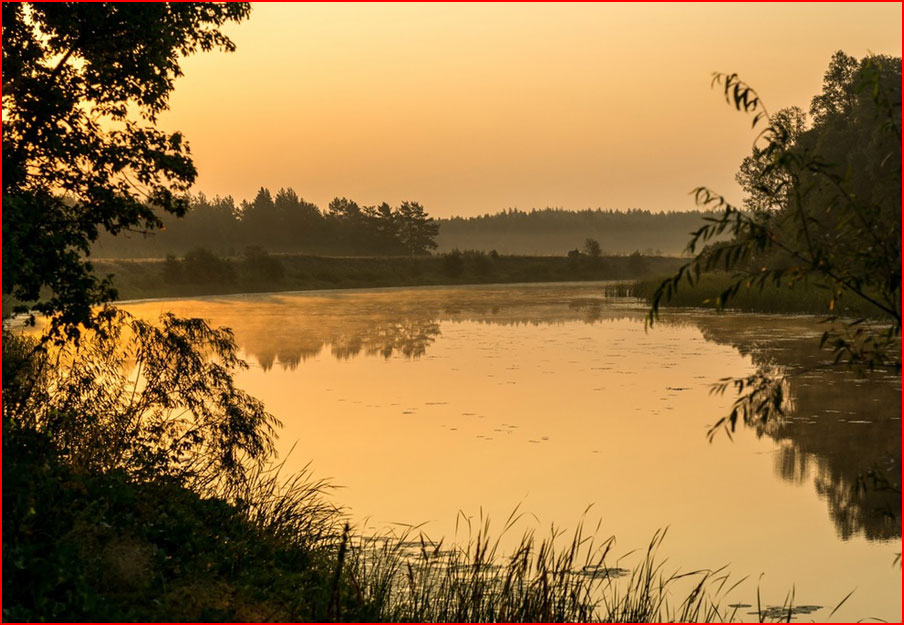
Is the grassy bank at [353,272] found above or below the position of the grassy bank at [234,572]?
above

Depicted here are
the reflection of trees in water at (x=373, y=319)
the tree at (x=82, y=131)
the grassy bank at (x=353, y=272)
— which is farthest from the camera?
the grassy bank at (x=353, y=272)

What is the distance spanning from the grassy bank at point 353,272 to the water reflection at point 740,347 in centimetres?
1076

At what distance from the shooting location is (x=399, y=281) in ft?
352

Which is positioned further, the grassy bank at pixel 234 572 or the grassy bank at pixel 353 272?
the grassy bank at pixel 353 272

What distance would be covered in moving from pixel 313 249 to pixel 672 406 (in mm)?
115888

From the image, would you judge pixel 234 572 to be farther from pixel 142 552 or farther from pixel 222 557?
pixel 142 552

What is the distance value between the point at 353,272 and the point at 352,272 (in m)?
0.21

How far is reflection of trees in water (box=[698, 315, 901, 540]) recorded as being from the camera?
12758 millimetres

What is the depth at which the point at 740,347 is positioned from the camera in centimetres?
3356

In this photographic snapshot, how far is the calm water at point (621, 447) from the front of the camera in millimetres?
12023

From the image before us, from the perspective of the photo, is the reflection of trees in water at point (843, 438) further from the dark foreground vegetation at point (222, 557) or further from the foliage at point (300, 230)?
the foliage at point (300, 230)

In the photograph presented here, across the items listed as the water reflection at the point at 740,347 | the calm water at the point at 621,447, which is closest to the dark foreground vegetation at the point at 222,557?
the calm water at the point at 621,447

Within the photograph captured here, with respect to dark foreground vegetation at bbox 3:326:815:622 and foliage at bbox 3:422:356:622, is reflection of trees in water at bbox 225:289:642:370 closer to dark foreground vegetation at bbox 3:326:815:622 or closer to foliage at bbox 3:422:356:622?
dark foreground vegetation at bbox 3:326:815:622

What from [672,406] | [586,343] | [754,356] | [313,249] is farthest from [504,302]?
[313,249]
